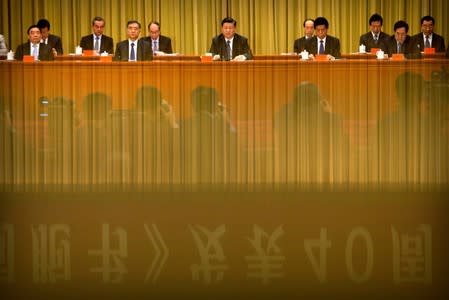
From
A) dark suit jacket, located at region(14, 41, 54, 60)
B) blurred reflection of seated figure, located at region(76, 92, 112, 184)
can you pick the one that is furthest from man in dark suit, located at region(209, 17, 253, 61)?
blurred reflection of seated figure, located at region(76, 92, 112, 184)

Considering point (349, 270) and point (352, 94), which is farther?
point (352, 94)

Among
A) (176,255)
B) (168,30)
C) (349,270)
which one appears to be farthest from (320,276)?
(168,30)

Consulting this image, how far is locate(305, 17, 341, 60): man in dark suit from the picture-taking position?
5.72 m

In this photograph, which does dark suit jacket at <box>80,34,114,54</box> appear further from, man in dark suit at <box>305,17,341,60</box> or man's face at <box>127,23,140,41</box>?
man in dark suit at <box>305,17,341,60</box>

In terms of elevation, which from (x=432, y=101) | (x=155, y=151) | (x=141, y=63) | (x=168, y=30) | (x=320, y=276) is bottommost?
(x=320, y=276)

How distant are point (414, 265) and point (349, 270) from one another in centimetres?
30

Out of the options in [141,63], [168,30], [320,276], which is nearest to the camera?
[320,276]

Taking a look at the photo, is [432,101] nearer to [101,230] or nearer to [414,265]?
[414,265]

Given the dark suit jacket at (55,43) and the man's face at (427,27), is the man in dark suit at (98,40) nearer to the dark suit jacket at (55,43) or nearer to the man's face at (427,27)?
the dark suit jacket at (55,43)

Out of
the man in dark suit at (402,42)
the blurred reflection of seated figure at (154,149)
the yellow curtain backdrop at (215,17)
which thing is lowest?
the blurred reflection of seated figure at (154,149)

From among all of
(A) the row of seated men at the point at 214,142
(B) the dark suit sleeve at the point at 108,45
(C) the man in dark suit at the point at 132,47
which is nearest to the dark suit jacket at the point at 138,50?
(C) the man in dark suit at the point at 132,47

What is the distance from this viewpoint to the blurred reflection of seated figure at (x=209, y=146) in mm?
3703

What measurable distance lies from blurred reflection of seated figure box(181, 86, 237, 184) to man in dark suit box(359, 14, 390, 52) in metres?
2.65

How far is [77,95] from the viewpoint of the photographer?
147 inches
